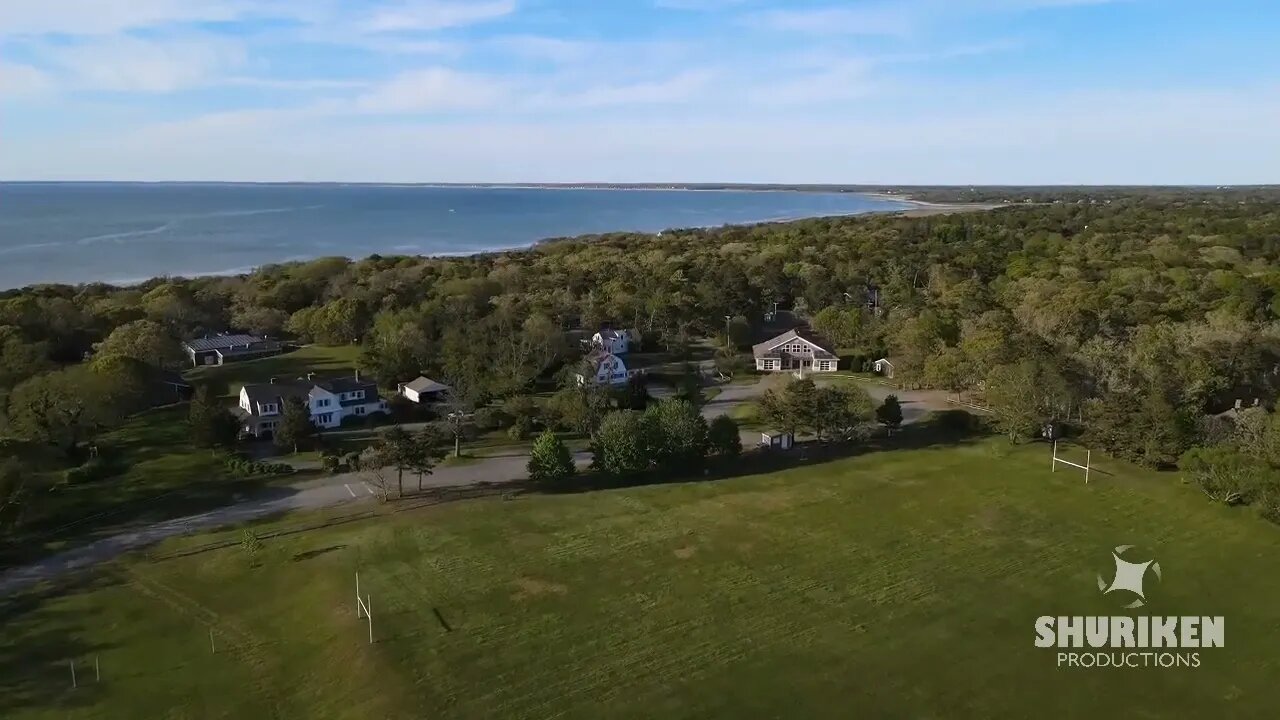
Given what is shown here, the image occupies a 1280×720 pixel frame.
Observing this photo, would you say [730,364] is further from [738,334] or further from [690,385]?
[738,334]

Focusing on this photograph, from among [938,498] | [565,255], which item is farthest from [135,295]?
[938,498]

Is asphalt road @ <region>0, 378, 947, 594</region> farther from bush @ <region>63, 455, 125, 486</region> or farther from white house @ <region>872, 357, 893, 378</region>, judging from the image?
white house @ <region>872, 357, 893, 378</region>

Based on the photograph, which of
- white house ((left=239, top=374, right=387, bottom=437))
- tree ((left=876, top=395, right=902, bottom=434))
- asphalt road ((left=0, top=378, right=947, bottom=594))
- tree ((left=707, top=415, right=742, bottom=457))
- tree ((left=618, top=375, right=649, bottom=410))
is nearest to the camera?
asphalt road ((left=0, top=378, right=947, bottom=594))

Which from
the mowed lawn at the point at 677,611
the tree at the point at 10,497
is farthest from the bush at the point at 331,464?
the tree at the point at 10,497

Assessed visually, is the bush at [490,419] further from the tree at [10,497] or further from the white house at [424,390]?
the tree at [10,497]

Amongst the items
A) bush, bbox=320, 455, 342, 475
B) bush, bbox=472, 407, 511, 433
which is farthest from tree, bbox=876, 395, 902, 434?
bush, bbox=320, 455, 342, 475

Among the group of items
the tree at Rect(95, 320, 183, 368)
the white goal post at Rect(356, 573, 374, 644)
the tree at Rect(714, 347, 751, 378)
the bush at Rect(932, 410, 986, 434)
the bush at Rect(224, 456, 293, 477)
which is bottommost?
the white goal post at Rect(356, 573, 374, 644)
